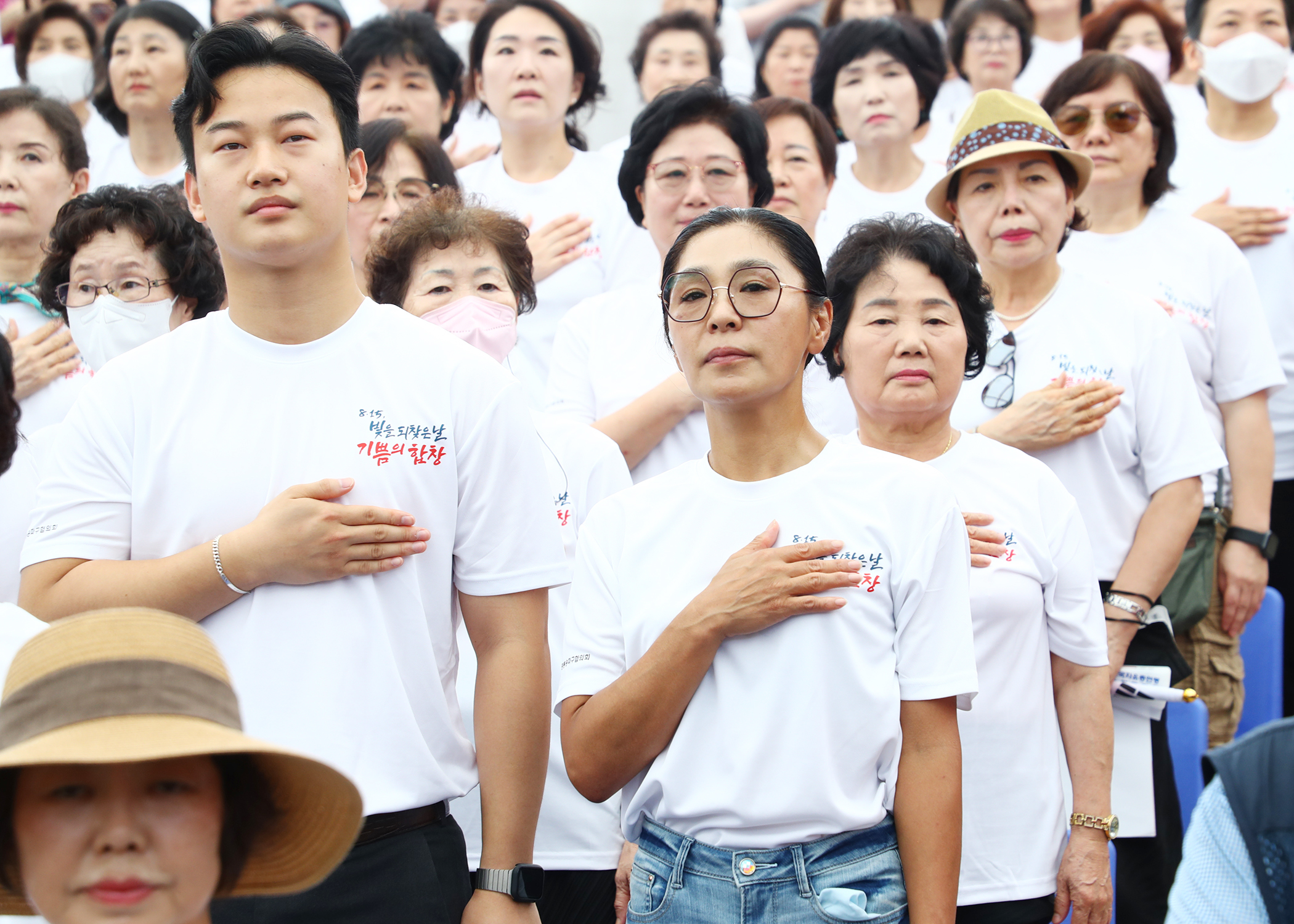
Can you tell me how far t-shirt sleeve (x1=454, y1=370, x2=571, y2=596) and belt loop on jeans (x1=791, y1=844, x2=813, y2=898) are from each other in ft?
2.15

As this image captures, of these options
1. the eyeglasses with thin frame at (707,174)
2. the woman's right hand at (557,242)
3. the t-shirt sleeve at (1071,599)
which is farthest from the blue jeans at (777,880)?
the woman's right hand at (557,242)

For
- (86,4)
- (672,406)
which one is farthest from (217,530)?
(86,4)

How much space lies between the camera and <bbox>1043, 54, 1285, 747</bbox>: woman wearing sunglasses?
4297 millimetres

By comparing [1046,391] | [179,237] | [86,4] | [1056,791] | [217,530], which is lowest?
[1056,791]

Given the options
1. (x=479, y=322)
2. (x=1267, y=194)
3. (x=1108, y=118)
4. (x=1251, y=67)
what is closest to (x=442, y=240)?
(x=479, y=322)

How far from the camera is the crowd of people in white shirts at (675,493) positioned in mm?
2344

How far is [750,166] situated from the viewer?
171 inches

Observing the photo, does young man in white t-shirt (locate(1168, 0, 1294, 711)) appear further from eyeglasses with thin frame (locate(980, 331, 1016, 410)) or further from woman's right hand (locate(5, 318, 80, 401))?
woman's right hand (locate(5, 318, 80, 401))

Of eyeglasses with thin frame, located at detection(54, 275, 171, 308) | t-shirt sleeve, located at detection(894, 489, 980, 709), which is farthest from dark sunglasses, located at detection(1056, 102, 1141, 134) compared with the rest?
eyeglasses with thin frame, located at detection(54, 275, 171, 308)

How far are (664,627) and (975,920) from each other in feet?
3.25

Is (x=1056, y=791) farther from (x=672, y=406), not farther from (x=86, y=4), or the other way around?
(x=86, y=4)

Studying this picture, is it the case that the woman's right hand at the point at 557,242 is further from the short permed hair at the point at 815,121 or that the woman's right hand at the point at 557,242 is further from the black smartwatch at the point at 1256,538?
the black smartwatch at the point at 1256,538

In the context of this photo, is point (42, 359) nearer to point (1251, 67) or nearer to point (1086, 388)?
point (1086, 388)

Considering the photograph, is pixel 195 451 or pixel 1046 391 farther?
pixel 1046 391
